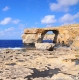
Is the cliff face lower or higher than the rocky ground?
higher

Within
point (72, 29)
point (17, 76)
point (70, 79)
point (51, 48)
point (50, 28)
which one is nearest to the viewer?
point (70, 79)

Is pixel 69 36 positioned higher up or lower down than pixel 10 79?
higher up

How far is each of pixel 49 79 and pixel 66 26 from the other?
182 feet

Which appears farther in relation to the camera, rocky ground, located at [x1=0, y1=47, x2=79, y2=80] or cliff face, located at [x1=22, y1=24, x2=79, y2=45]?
cliff face, located at [x1=22, y1=24, x2=79, y2=45]

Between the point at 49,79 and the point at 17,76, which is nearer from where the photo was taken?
the point at 49,79

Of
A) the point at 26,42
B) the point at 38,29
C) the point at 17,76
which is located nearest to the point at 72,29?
the point at 38,29

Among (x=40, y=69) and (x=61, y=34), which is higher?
(x=61, y=34)

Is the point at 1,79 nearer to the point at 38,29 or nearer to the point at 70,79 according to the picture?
the point at 70,79

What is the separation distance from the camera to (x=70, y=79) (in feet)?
42.1

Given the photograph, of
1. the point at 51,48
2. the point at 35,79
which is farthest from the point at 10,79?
the point at 51,48

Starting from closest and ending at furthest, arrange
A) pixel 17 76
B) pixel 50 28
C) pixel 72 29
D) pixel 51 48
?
1. pixel 17 76
2. pixel 51 48
3. pixel 72 29
4. pixel 50 28

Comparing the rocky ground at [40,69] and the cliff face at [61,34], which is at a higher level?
the cliff face at [61,34]

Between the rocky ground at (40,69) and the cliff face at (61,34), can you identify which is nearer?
the rocky ground at (40,69)

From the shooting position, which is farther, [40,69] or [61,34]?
[61,34]
